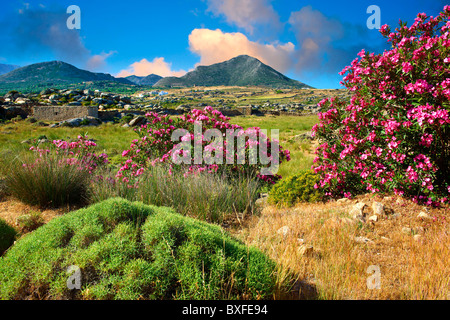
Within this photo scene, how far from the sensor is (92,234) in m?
2.32

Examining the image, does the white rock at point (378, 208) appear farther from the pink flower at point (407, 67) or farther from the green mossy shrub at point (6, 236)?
the green mossy shrub at point (6, 236)

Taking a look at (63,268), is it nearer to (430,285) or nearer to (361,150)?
(430,285)

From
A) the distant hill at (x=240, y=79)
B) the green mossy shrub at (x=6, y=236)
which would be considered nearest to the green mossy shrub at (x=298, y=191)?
the green mossy shrub at (x=6, y=236)

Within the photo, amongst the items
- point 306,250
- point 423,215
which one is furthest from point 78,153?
point 423,215

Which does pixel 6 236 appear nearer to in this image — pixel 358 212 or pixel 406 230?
pixel 358 212

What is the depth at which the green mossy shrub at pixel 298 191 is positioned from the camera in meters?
5.15

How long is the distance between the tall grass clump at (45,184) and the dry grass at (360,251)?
3.65m

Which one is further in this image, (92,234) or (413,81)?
(413,81)

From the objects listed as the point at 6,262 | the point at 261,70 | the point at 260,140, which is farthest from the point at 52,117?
the point at 261,70

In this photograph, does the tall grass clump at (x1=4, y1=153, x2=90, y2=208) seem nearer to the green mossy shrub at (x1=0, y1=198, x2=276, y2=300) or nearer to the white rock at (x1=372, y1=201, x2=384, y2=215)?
the green mossy shrub at (x1=0, y1=198, x2=276, y2=300)

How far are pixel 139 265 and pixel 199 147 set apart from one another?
4.10 meters

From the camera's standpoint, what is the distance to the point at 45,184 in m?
4.82
